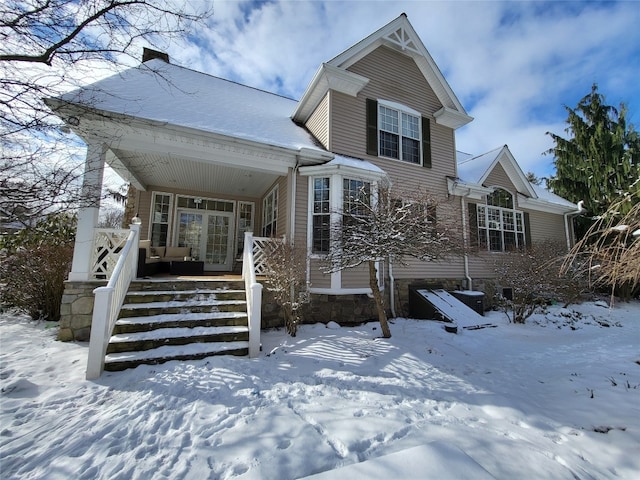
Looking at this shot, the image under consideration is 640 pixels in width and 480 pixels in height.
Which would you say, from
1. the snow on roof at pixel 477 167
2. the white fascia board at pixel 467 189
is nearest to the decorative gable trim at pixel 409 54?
the snow on roof at pixel 477 167

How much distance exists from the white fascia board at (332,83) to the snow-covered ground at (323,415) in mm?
7083

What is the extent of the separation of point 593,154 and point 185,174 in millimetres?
18622

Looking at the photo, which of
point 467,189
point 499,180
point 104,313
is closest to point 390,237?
point 104,313

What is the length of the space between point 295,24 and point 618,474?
8.52 metres

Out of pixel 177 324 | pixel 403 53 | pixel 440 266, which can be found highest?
pixel 403 53

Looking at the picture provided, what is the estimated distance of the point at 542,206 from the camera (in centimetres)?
1212

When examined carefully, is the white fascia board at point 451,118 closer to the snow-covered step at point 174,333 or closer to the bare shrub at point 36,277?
the snow-covered step at point 174,333

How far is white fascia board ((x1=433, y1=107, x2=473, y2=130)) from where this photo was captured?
31.2 feet

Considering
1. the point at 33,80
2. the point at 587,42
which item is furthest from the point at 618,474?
the point at 587,42

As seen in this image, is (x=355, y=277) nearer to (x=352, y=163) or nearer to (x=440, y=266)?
(x=352, y=163)

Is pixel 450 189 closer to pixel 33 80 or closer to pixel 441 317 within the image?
pixel 441 317

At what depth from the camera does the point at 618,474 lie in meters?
2.13

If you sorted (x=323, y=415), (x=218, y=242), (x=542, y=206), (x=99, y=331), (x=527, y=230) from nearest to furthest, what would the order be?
(x=323, y=415), (x=99, y=331), (x=218, y=242), (x=527, y=230), (x=542, y=206)

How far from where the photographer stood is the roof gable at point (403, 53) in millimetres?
8062
